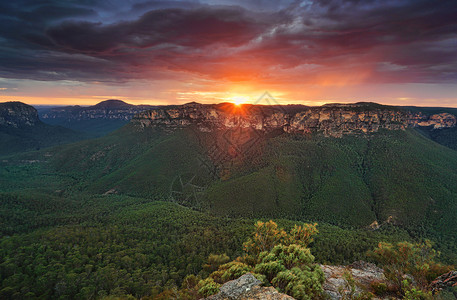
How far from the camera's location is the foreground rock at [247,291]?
66.3 feet

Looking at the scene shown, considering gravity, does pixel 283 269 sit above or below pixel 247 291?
below

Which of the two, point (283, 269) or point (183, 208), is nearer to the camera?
point (283, 269)

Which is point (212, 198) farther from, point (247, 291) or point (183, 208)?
point (247, 291)

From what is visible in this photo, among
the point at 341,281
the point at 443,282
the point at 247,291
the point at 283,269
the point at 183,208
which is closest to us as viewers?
the point at 247,291

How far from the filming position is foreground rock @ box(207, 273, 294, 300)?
20203 mm

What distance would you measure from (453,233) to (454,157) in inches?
3245

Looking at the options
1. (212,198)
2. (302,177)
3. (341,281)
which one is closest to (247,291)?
(341,281)

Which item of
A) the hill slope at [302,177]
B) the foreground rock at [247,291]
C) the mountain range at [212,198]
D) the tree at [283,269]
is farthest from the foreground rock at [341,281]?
the hill slope at [302,177]

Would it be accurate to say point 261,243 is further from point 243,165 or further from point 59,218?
point 243,165

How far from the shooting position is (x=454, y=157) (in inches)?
5369

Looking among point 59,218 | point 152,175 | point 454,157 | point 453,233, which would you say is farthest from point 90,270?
point 454,157

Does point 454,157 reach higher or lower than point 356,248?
higher

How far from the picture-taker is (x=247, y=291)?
2144 cm

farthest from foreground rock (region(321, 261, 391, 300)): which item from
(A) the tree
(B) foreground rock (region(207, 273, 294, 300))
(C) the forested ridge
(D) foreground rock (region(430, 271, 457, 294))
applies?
(B) foreground rock (region(207, 273, 294, 300))
